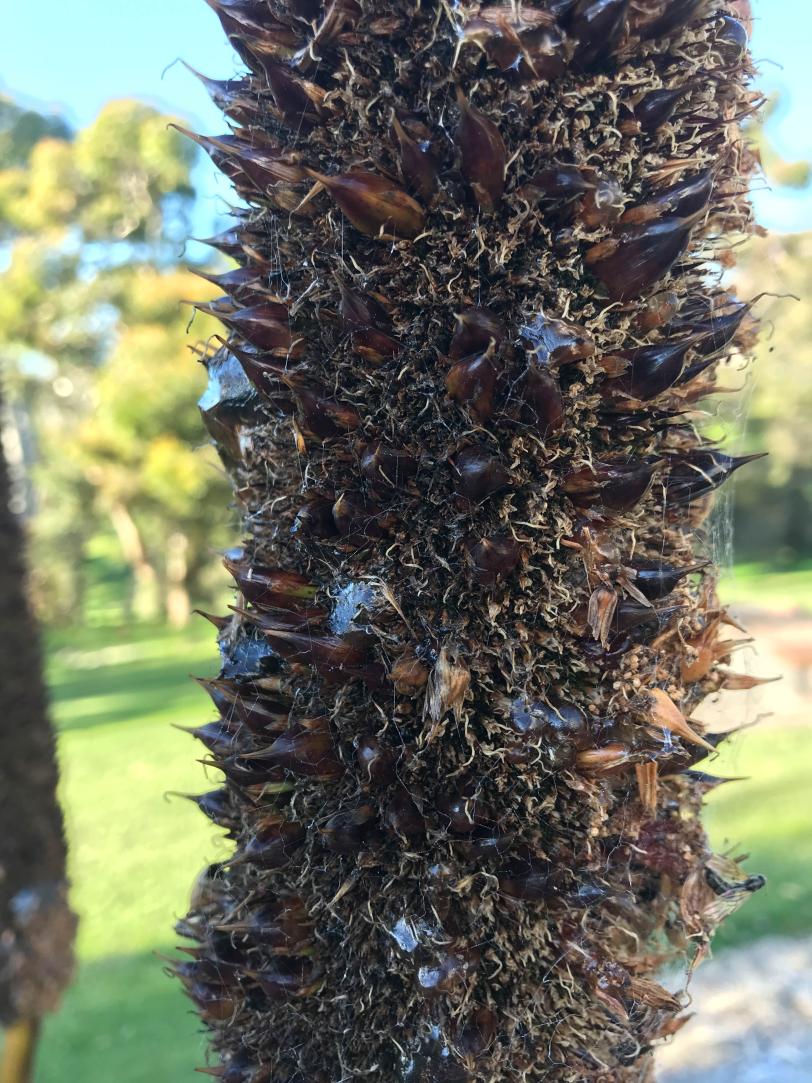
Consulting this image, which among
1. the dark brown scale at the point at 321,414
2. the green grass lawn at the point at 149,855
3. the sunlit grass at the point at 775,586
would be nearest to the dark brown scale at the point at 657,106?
the dark brown scale at the point at 321,414

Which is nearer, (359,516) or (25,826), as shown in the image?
(359,516)

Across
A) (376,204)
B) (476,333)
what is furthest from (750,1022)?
(376,204)

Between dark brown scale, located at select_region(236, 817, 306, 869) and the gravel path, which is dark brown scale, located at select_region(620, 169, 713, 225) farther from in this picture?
the gravel path

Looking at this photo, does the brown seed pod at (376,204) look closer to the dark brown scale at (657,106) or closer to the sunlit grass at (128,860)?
the dark brown scale at (657,106)

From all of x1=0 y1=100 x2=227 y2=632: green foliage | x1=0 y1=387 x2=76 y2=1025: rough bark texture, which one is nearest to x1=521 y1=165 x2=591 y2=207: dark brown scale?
x1=0 y1=387 x2=76 y2=1025: rough bark texture

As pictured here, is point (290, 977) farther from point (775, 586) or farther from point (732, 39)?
point (775, 586)

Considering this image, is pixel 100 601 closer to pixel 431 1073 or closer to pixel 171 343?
pixel 171 343
